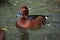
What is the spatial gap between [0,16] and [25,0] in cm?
377

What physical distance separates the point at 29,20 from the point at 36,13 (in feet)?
3.87

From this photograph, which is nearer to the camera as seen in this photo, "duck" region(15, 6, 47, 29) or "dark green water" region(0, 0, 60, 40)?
"dark green water" region(0, 0, 60, 40)

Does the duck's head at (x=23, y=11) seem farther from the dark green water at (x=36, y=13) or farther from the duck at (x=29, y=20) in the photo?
the dark green water at (x=36, y=13)

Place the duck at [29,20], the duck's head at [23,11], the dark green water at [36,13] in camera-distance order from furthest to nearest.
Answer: the duck's head at [23,11]
the duck at [29,20]
the dark green water at [36,13]

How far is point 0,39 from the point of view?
689 centimetres

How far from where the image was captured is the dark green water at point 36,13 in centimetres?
1040

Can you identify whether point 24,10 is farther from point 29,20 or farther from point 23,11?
point 29,20

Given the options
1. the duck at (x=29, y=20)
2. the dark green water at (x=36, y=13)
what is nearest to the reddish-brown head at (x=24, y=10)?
the duck at (x=29, y=20)

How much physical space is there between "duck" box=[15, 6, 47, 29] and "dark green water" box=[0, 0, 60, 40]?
0.72ft

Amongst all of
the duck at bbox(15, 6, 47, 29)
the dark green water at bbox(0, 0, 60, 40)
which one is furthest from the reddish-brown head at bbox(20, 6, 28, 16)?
the dark green water at bbox(0, 0, 60, 40)

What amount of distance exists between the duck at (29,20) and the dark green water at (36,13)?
22cm

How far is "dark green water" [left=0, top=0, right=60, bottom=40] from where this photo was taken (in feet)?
34.1

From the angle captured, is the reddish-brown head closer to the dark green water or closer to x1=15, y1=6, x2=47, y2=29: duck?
x1=15, y1=6, x2=47, y2=29: duck

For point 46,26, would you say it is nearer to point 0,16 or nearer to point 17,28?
point 17,28
